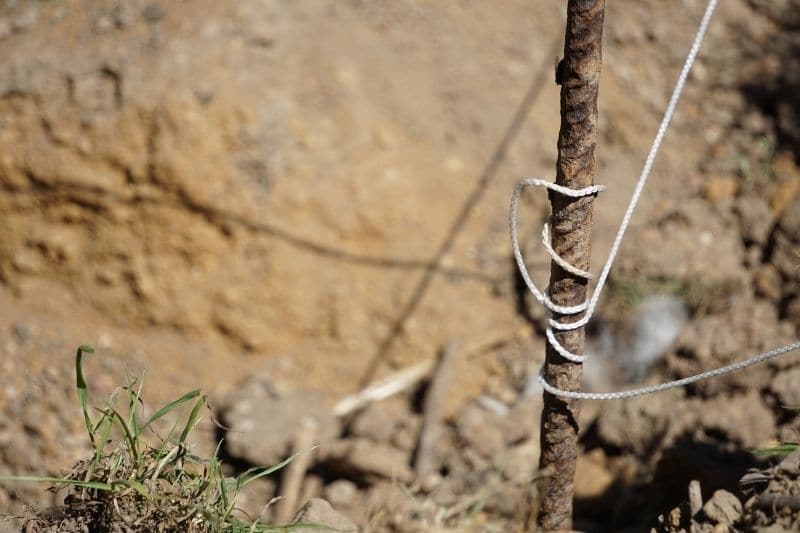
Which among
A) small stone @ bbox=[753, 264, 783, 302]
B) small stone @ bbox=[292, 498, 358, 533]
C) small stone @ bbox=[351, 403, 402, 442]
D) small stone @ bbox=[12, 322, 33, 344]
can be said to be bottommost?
small stone @ bbox=[292, 498, 358, 533]

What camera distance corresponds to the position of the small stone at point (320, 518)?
2.12 meters

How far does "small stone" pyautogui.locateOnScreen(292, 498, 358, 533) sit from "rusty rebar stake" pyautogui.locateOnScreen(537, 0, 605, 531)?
22.8 inches

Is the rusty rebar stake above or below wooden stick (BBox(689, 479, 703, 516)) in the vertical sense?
above

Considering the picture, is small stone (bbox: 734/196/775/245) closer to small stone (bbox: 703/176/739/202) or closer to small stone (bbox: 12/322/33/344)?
small stone (bbox: 703/176/739/202)

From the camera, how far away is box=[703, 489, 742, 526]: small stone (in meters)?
1.90

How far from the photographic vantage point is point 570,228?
6.22 feet

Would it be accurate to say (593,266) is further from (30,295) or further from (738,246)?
(30,295)

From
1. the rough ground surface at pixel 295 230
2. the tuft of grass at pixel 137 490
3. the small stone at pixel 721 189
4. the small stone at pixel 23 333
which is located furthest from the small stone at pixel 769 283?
the small stone at pixel 23 333

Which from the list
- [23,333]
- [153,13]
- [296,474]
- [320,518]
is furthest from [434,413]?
[153,13]

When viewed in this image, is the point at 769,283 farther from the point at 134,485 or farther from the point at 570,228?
the point at 134,485

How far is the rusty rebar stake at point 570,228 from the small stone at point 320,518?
22.8 inches

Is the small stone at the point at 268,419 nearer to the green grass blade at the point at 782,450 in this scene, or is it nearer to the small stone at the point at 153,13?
the small stone at the point at 153,13

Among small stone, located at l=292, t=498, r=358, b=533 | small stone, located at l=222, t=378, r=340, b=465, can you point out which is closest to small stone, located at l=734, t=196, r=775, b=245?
small stone, located at l=222, t=378, r=340, b=465

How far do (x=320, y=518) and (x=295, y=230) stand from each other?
1.65 meters
